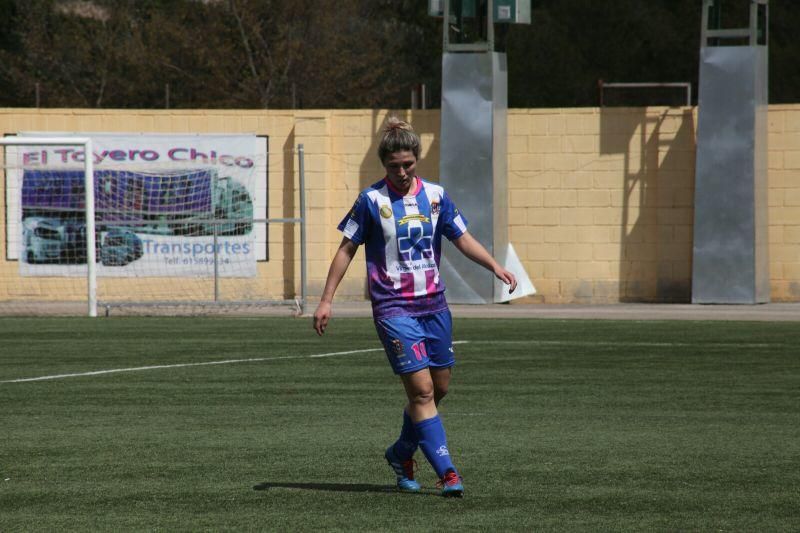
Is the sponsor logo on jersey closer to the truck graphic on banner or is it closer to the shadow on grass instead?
the shadow on grass

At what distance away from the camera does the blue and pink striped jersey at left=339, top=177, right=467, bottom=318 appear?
6.91 metres

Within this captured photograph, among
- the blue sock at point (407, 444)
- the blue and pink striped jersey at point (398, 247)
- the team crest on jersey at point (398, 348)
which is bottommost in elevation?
the blue sock at point (407, 444)

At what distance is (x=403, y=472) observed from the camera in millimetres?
7074

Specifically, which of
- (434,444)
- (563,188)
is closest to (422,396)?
(434,444)

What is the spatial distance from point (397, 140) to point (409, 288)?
2.36ft

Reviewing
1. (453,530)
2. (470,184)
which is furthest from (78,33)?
(453,530)

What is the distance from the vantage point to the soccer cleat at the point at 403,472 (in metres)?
7.05

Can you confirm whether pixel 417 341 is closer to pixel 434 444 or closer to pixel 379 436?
pixel 434 444

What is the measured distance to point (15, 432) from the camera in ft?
29.9

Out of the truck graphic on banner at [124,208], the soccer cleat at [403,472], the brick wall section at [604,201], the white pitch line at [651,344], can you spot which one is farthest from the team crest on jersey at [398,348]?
the truck graphic on banner at [124,208]

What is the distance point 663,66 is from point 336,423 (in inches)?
1373

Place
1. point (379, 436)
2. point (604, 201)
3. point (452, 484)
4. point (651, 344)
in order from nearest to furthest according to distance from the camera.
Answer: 1. point (452, 484)
2. point (379, 436)
3. point (651, 344)
4. point (604, 201)

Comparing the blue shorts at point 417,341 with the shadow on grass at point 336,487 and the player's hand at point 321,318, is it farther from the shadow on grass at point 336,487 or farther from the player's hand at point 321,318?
the shadow on grass at point 336,487

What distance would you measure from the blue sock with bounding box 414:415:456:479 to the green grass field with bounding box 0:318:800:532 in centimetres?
17
